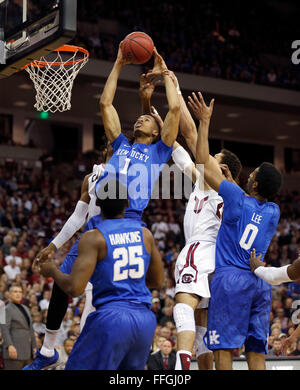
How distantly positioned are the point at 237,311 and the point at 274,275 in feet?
1.50

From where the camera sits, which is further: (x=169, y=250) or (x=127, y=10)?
(x=127, y=10)

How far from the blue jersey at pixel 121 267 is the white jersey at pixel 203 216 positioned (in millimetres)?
1577

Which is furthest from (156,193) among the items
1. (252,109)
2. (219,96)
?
(252,109)

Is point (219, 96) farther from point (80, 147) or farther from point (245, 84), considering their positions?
point (80, 147)

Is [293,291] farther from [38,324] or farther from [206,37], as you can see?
[206,37]

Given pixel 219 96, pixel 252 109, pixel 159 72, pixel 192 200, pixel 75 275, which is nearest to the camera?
pixel 75 275

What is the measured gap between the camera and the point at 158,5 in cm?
2212

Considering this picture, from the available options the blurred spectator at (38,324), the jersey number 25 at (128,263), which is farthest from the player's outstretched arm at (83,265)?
the blurred spectator at (38,324)

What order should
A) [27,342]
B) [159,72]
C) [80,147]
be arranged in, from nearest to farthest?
[159,72], [27,342], [80,147]

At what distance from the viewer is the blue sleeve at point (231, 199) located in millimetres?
5066

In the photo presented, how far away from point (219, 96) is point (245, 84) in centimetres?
104

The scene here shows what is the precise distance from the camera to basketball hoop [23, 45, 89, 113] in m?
6.63

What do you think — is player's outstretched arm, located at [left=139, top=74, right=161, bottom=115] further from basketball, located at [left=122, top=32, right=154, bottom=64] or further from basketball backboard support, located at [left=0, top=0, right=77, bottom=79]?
basketball backboard support, located at [left=0, top=0, right=77, bottom=79]

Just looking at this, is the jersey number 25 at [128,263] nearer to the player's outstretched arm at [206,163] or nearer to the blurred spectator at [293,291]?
the player's outstretched arm at [206,163]
